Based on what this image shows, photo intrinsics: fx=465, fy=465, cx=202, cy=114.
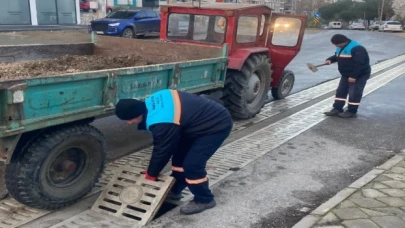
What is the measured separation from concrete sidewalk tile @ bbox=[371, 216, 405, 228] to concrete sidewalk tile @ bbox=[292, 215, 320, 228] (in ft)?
1.82

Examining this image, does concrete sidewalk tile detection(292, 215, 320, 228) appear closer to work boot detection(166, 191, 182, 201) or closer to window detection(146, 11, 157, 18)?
work boot detection(166, 191, 182, 201)

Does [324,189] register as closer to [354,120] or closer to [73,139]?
[73,139]

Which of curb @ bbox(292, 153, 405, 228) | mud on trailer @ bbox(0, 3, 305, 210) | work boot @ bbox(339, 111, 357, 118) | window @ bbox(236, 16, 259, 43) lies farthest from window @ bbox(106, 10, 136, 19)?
curb @ bbox(292, 153, 405, 228)

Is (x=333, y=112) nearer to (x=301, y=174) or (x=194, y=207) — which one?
(x=301, y=174)

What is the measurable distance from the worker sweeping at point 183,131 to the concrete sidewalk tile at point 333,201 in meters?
1.02

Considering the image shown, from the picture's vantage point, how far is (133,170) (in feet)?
15.6

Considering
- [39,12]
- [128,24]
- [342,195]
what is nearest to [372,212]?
[342,195]

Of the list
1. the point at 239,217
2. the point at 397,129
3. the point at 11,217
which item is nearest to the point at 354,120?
the point at 397,129

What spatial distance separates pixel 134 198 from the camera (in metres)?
4.47

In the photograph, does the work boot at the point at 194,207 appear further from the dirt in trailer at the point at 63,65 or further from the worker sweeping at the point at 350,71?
the worker sweeping at the point at 350,71

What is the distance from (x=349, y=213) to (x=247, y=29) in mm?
4387

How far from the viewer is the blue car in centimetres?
2069

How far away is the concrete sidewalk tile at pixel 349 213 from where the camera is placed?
4.31 meters

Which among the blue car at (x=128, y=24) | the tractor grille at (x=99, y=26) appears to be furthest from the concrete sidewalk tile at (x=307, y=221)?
the tractor grille at (x=99, y=26)
